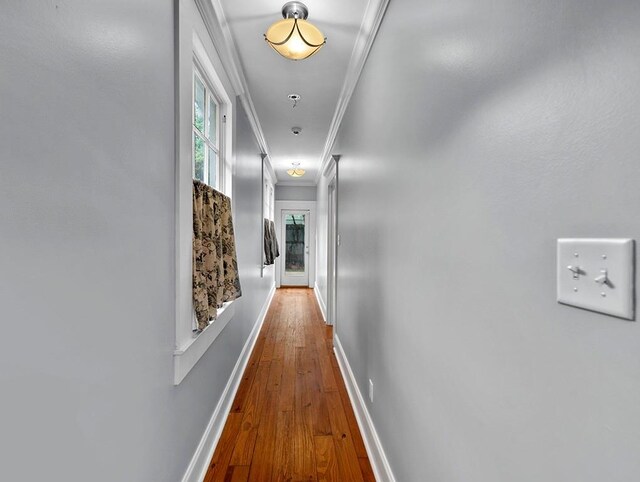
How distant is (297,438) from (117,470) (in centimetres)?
128

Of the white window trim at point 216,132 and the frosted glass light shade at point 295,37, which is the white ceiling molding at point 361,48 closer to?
the frosted glass light shade at point 295,37

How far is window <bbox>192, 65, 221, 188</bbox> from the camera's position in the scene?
1807 mm

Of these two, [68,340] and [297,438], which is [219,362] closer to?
[297,438]

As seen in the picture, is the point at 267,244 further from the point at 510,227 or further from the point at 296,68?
the point at 510,227

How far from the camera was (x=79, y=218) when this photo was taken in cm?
74

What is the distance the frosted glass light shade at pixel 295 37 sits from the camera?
1737mm

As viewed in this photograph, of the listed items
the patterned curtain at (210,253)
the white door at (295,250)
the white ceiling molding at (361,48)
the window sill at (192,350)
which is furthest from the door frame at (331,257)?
the white door at (295,250)

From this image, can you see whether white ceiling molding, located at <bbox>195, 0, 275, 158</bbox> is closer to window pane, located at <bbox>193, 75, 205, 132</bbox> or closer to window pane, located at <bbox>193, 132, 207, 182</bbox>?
window pane, located at <bbox>193, 75, 205, 132</bbox>

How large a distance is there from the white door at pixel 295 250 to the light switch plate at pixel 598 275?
22.7 ft

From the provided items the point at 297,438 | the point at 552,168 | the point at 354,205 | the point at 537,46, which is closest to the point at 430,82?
the point at 537,46

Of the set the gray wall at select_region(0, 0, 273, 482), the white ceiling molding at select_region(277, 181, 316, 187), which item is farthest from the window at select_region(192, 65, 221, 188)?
the white ceiling molding at select_region(277, 181, 316, 187)

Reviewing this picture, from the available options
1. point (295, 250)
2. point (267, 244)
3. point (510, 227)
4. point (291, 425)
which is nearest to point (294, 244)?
point (295, 250)

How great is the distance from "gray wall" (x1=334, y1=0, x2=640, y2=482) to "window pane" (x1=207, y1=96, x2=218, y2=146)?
1224mm

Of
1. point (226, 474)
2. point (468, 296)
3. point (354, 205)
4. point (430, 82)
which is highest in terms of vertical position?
point (430, 82)
